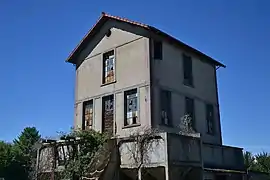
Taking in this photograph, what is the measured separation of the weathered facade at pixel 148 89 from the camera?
2081 cm

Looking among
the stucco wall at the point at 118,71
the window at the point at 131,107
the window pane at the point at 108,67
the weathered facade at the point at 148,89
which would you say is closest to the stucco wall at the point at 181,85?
the weathered facade at the point at 148,89

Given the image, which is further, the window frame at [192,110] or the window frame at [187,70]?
the window frame at [187,70]

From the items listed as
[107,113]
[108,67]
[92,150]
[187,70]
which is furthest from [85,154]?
[187,70]

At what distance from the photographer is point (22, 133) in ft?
211

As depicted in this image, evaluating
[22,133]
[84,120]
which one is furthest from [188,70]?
[22,133]

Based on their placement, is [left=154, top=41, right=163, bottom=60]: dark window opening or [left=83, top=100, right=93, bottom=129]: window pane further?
[left=83, top=100, right=93, bottom=129]: window pane

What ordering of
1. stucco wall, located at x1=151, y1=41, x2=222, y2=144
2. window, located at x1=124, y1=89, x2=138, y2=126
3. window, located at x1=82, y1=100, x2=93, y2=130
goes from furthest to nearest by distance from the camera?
window, located at x1=82, y1=100, x2=93, y2=130, stucco wall, located at x1=151, y1=41, x2=222, y2=144, window, located at x1=124, y1=89, x2=138, y2=126

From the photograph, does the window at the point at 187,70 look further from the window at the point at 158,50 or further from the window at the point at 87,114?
the window at the point at 87,114

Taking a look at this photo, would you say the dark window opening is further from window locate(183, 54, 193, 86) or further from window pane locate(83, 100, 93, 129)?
window pane locate(83, 100, 93, 129)

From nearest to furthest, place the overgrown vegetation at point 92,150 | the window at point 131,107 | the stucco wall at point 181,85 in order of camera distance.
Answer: the overgrown vegetation at point 92,150, the window at point 131,107, the stucco wall at point 181,85

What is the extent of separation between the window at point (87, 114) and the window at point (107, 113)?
49.4 inches

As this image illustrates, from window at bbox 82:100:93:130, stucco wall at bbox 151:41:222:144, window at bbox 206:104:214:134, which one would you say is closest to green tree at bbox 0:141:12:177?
window at bbox 82:100:93:130

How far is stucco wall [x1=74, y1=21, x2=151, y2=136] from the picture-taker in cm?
2134

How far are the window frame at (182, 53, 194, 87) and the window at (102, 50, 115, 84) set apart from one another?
185 inches
